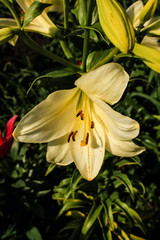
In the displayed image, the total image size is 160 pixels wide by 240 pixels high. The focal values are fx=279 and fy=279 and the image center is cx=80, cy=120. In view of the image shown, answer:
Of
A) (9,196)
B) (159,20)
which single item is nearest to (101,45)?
(159,20)

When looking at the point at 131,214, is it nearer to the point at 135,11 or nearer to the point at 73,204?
the point at 73,204

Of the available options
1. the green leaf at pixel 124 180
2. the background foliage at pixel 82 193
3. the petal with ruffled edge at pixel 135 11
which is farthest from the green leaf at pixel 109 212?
the petal with ruffled edge at pixel 135 11

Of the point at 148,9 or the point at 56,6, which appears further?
the point at 56,6

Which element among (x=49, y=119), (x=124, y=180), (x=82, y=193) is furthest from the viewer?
(x=82, y=193)

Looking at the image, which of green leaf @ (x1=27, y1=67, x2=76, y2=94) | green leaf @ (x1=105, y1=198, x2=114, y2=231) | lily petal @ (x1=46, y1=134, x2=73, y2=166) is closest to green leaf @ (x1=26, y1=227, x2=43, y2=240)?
green leaf @ (x1=105, y1=198, x2=114, y2=231)

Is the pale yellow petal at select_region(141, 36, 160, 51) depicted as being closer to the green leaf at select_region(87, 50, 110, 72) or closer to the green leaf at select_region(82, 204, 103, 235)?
the green leaf at select_region(87, 50, 110, 72)

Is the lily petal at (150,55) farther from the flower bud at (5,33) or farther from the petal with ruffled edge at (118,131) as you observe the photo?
the flower bud at (5,33)

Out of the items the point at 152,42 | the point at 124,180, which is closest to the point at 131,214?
the point at 124,180
